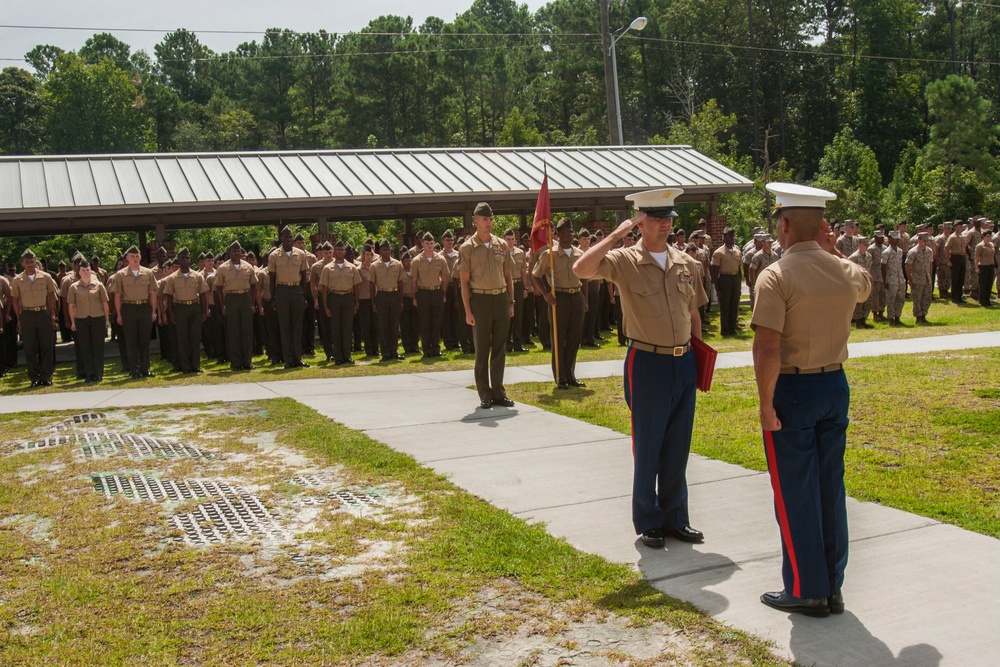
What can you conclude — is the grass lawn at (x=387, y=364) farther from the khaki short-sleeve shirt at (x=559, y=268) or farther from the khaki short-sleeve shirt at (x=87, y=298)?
the khaki short-sleeve shirt at (x=559, y=268)

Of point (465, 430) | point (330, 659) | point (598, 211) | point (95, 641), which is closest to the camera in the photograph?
point (330, 659)

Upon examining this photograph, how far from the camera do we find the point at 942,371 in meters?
11.9

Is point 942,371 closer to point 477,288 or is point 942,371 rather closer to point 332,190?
point 477,288

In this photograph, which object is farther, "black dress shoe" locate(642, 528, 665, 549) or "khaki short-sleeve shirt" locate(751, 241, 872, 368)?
"black dress shoe" locate(642, 528, 665, 549)

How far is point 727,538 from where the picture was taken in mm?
5758

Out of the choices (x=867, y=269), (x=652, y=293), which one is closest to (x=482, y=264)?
(x=652, y=293)

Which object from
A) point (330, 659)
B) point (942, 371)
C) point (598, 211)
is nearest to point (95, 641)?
point (330, 659)

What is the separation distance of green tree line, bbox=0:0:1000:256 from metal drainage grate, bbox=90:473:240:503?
5231cm

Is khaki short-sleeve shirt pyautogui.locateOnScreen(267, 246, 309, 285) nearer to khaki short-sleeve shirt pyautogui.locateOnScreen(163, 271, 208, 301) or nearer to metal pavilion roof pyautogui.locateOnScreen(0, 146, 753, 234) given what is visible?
khaki short-sleeve shirt pyautogui.locateOnScreen(163, 271, 208, 301)

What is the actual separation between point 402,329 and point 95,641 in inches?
536

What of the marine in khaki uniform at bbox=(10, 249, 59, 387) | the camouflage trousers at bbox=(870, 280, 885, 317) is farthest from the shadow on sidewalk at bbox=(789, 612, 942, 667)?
the camouflage trousers at bbox=(870, 280, 885, 317)

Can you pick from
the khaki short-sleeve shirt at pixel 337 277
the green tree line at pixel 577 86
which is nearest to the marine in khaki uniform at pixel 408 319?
the khaki short-sleeve shirt at pixel 337 277

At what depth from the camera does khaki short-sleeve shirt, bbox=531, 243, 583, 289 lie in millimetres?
11680

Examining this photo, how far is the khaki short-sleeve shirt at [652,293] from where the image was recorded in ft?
18.6
